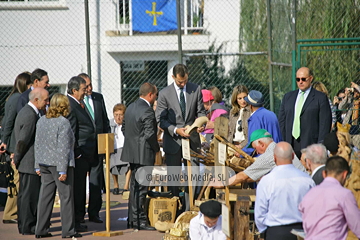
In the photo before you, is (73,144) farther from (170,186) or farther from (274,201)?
(274,201)

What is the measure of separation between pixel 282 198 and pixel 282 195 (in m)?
0.03

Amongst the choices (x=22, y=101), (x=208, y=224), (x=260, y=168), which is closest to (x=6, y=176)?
(x=22, y=101)

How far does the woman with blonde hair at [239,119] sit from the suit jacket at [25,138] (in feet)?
9.96

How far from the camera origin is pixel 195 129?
25.6 ft

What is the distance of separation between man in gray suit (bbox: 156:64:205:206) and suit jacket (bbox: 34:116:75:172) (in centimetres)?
148

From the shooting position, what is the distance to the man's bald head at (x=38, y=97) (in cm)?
753

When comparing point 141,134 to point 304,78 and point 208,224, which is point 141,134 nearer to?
point 208,224

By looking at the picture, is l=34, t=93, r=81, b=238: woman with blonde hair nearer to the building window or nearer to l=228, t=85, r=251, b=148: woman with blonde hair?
l=228, t=85, r=251, b=148: woman with blonde hair

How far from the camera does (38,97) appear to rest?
754 centimetres

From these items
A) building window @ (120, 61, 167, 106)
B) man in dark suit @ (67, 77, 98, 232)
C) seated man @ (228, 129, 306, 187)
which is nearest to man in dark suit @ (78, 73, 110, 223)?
man in dark suit @ (67, 77, 98, 232)

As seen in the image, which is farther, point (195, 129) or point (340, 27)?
point (340, 27)

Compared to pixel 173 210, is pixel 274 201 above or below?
above

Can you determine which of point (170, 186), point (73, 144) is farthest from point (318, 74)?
point (73, 144)

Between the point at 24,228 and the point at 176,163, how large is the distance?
7.42 feet
